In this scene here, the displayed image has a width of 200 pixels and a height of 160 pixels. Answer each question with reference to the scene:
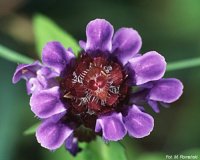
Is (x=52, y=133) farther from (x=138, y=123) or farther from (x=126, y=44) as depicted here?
(x=126, y=44)

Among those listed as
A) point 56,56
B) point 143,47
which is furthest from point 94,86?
point 143,47

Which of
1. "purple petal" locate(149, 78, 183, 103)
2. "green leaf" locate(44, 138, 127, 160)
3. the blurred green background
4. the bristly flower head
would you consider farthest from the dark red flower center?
the blurred green background

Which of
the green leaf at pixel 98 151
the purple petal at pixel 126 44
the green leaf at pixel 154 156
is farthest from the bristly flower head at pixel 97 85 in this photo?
the green leaf at pixel 154 156

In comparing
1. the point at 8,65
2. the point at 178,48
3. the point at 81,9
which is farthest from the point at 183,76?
the point at 8,65

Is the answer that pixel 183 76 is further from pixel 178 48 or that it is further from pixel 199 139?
pixel 199 139

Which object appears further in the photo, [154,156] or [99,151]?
[154,156]

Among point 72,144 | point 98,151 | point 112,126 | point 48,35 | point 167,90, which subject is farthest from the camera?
point 48,35

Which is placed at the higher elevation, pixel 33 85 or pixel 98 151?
pixel 33 85

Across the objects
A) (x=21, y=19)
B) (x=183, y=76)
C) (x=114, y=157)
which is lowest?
(x=183, y=76)
